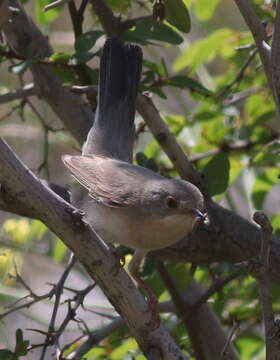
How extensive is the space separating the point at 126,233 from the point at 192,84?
83 cm

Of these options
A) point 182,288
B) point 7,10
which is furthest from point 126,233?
point 7,10

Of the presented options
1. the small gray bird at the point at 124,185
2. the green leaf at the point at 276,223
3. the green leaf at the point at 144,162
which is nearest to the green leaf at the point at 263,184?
the green leaf at the point at 276,223

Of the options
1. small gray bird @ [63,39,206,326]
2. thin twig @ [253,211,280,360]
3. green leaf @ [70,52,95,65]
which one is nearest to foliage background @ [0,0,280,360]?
green leaf @ [70,52,95,65]

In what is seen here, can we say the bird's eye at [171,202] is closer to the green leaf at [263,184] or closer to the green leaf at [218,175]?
the green leaf at [218,175]

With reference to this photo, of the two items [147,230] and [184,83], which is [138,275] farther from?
[184,83]

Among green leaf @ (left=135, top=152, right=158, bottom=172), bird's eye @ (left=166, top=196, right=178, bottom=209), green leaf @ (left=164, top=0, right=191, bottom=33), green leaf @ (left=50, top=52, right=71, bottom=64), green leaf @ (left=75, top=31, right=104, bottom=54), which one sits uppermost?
green leaf @ (left=164, top=0, right=191, bottom=33)

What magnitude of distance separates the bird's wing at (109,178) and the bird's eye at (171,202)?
4.8 inches

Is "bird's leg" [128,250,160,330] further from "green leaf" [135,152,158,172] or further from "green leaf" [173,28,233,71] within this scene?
"green leaf" [173,28,233,71]

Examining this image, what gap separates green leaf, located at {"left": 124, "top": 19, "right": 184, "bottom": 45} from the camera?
2.74 meters

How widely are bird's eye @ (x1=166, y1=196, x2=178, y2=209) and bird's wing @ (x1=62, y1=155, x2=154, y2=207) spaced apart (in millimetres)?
123

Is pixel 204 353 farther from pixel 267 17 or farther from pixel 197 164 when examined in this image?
pixel 267 17

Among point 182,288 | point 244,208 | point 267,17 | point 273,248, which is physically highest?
point 267,17

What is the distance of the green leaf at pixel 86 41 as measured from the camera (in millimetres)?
2787

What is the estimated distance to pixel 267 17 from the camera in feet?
10.3
